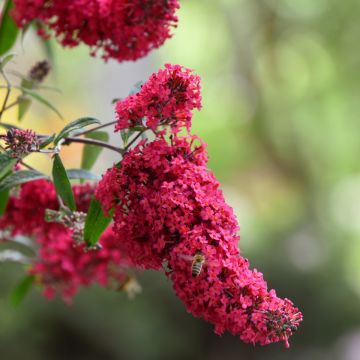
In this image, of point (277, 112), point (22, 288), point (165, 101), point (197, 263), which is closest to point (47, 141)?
point (165, 101)

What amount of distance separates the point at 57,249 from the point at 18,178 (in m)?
0.37

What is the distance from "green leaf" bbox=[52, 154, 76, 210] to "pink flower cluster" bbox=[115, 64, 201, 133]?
0.13 metres

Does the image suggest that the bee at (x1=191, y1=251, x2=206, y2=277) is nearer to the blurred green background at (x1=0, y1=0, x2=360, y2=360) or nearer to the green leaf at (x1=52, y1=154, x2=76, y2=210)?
the green leaf at (x1=52, y1=154, x2=76, y2=210)

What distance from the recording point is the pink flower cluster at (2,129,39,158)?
34.9 inches

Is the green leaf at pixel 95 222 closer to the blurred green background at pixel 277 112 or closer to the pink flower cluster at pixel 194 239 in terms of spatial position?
the pink flower cluster at pixel 194 239

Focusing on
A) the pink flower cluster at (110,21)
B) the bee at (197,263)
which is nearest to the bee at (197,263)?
the bee at (197,263)

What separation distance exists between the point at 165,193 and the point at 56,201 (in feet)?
1.40

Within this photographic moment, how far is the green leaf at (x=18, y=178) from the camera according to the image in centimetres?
103

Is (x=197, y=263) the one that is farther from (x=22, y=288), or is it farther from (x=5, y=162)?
(x=22, y=288)

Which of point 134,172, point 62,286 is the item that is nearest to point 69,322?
point 62,286

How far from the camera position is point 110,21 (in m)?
1.14

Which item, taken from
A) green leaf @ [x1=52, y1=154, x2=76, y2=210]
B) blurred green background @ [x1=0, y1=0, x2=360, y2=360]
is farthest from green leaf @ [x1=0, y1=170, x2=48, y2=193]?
blurred green background @ [x1=0, y1=0, x2=360, y2=360]

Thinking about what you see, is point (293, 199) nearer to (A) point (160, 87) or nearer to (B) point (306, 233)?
(B) point (306, 233)

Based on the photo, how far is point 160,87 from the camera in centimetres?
89
